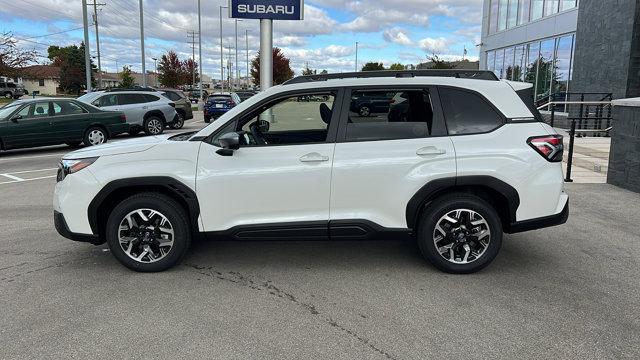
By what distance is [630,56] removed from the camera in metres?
16.2

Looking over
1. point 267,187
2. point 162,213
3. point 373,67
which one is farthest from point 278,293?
point 373,67

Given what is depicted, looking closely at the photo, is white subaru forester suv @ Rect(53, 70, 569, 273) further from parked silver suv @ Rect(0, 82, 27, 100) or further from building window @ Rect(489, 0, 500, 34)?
parked silver suv @ Rect(0, 82, 27, 100)

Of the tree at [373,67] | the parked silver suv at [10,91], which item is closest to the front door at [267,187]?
the parked silver suv at [10,91]

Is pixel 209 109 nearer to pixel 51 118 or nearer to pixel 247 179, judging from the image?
pixel 51 118

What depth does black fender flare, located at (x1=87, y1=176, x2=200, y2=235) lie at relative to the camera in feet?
14.4

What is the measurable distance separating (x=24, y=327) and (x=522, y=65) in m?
26.2

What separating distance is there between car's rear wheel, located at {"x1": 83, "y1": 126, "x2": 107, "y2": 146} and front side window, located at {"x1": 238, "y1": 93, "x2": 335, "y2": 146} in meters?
9.84

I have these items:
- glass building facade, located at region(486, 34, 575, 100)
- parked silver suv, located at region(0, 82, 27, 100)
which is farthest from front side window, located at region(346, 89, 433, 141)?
parked silver suv, located at region(0, 82, 27, 100)

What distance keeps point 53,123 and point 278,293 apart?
38.8ft

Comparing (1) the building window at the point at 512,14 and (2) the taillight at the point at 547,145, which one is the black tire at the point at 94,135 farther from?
(1) the building window at the point at 512,14

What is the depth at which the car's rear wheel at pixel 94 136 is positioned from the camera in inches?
561

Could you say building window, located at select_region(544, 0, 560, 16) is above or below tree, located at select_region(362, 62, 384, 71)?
below

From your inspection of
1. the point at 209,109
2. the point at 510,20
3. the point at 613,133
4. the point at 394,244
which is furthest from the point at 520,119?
the point at 510,20

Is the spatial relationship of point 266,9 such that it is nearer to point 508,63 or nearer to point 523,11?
point 523,11
